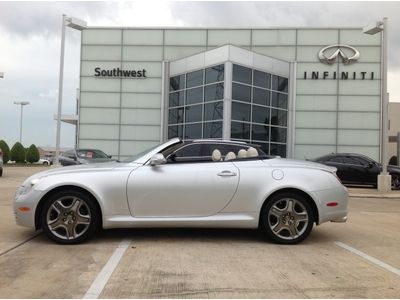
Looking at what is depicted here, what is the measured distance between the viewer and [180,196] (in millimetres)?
6570

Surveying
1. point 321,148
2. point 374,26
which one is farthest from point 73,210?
point 321,148

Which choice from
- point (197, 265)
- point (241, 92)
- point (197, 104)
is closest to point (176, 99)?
point (197, 104)

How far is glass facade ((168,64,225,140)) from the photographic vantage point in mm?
27062

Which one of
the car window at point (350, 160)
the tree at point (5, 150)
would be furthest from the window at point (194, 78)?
the tree at point (5, 150)

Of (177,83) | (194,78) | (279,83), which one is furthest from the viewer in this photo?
(177,83)

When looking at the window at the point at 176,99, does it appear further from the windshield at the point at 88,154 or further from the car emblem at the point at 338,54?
the windshield at the point at 88,154

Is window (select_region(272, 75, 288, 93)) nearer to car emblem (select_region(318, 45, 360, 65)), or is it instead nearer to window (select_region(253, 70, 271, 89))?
window (select_region(253, 70, 271, 89))

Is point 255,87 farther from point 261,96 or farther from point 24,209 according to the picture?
point 24,209

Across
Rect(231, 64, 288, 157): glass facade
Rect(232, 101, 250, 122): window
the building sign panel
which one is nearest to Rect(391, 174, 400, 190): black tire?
Rect(231, 64, 288, 157): glass facade

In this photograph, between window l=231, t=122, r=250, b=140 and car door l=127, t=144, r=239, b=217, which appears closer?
car door l=127, t=144, r=239, b=217

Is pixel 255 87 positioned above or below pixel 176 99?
above

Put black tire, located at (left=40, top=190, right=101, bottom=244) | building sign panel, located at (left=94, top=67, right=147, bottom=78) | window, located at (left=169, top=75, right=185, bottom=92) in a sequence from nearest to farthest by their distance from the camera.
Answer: black tire, located at (left=40, top=190, right=101, bottom=244) → window, located at (left=169, top=75, right=185, bottom=92) → building sign panel, located at (left=94, top=67, right=147, bottom=78)

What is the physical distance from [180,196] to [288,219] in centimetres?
149

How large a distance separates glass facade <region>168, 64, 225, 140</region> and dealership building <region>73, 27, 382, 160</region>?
0.08m
